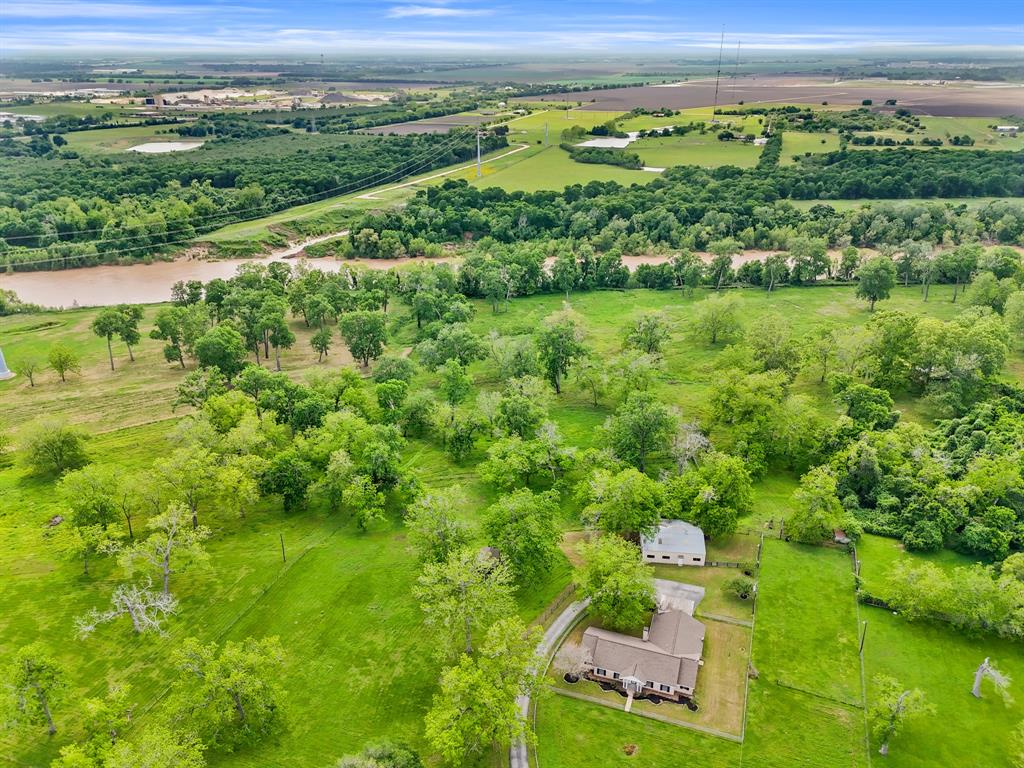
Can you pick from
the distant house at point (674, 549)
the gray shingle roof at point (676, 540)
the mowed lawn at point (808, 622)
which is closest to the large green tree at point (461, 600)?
the distant house at point (674, 549)

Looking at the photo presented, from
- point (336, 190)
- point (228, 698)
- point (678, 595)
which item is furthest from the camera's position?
point (336, 190)

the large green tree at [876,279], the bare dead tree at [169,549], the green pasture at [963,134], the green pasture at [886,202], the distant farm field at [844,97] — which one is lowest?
the bare dead tree at [169,549]

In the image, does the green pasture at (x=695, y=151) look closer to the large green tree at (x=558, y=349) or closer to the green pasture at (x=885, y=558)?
the large green tree at (x=558, y=349)

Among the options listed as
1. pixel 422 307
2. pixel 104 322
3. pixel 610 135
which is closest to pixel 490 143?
pixel 610 135

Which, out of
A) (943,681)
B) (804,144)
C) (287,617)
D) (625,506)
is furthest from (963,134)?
(287,617)

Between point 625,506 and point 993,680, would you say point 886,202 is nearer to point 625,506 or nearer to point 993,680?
point 625,506

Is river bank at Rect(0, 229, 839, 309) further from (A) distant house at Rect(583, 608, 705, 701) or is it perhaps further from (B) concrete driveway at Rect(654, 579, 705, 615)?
(A) distant house at Rect(583, 608, 705, 701)

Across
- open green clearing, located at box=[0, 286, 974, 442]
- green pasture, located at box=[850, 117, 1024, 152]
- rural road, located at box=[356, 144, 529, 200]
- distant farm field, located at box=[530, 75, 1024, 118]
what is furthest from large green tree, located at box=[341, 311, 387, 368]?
distant farm field, located at box=[530, 75, 1024, 118]
